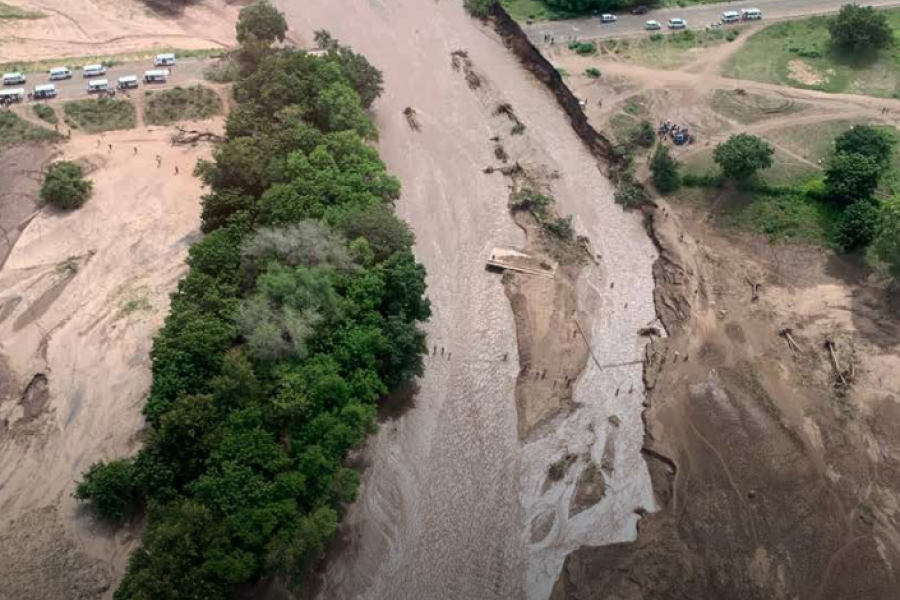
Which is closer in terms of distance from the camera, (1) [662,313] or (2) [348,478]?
(2) [348,478]

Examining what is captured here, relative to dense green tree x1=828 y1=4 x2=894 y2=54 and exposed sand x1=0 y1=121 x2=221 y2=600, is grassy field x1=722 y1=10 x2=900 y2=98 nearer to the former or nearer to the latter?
dense green tree x1=828 y1=4 x2=894 y2=54

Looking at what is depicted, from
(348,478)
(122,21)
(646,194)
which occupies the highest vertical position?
(122,21)

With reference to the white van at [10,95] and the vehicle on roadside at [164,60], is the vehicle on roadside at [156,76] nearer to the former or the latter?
the vehicle on roadside at [164,60]

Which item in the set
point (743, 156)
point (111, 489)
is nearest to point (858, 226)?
point (743, 156)

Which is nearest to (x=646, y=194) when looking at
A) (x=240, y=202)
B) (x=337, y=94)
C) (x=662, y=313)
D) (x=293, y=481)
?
(x=662, y=313)

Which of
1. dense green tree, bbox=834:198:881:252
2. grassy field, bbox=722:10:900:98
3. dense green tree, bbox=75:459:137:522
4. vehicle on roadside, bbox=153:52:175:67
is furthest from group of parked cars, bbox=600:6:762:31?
dense green tree, bbox=75:459:137:522

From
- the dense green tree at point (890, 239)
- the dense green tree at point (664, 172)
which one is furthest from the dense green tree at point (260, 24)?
the dense green tree at point (890, 239)

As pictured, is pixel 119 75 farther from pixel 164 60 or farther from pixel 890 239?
pixel 890 239

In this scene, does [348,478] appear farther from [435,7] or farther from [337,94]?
[435,7]
